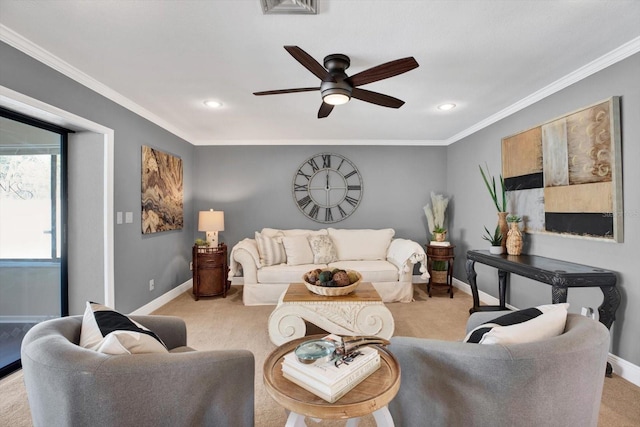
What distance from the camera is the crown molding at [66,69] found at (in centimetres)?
191

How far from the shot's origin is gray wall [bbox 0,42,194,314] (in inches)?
82.3

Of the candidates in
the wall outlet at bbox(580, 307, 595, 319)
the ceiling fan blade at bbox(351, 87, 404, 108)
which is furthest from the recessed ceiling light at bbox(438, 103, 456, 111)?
the wall outlet at bbox(580, 307, 595, 319)

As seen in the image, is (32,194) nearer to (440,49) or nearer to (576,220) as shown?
(440,49)

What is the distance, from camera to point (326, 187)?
15.8 ft

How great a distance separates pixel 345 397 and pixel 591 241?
2545 millimetres

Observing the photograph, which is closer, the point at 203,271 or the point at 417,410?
the point at 417,410

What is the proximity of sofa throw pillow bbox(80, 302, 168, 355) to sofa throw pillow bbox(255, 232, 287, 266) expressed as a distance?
2.62 meters

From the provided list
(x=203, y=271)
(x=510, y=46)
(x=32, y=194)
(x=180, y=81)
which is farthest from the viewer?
(x=203, y=271)

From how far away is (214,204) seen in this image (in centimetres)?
480

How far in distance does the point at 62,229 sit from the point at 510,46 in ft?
13.1

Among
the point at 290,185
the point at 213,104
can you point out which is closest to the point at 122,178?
the point at 213,104

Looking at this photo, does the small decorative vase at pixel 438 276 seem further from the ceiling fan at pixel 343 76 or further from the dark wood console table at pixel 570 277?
the ceiling fan at pixel 343 76

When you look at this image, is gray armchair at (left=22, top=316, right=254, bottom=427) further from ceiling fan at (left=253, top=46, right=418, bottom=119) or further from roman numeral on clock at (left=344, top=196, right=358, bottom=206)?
roman numeral on clock at (left=344, top=196, right=358, bottom=206)

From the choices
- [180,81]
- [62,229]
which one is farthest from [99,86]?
[62,229]
